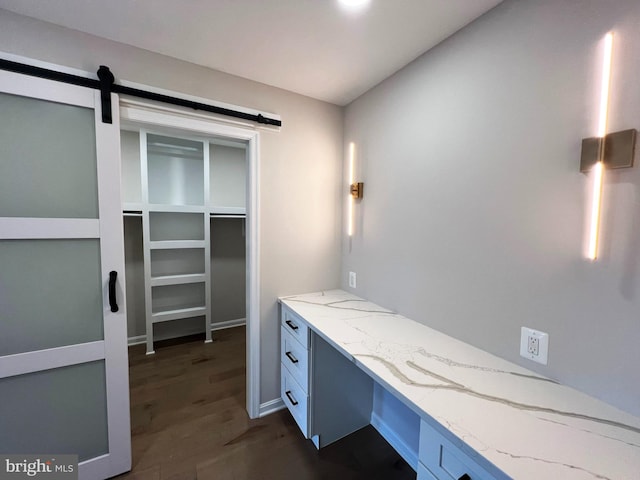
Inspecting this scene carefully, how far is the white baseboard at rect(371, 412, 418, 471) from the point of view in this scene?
160 cm

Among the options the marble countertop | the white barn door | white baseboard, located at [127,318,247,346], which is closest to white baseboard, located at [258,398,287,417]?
the white barn door

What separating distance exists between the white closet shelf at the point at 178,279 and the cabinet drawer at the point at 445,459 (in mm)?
2764

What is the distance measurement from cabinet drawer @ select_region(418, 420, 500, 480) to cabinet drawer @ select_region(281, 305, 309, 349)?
0.82m

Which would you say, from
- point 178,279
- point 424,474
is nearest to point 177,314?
point 178,279

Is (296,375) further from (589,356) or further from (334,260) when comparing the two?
(589,356)

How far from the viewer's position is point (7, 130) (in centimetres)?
120

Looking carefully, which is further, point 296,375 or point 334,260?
point 334,260

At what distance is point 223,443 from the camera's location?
5.57 ft

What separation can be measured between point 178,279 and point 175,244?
40 cm

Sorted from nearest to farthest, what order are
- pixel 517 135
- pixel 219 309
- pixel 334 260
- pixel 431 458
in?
pixel 431 458
pixel 517 135
pixel 334 260
pixel 219 309

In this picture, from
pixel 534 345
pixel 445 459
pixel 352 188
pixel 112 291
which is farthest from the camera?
pixel 352 188

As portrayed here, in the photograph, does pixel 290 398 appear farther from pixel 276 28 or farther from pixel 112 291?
pixel 276 28

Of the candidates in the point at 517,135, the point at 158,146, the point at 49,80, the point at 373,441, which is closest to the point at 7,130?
the point at 49,80

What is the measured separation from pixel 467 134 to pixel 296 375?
67.4 inches
